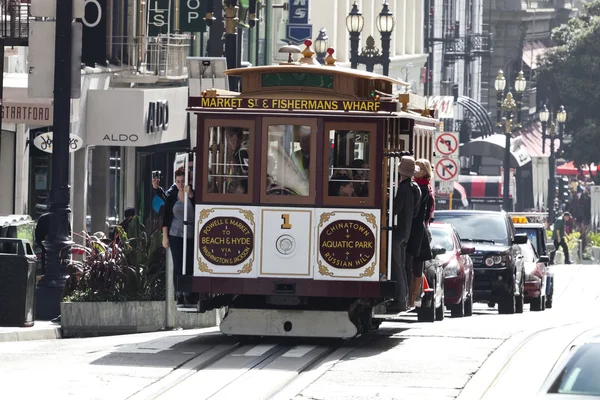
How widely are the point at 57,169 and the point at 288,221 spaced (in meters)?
5.61

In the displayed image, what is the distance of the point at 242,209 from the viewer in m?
16.8

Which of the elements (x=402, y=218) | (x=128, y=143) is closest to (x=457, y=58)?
(x=128, y=143)

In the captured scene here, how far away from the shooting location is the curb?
62.4ft

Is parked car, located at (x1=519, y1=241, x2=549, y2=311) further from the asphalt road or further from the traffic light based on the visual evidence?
the traffic light

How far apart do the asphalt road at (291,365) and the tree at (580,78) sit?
6777 centimetres

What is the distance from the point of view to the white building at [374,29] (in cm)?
5432

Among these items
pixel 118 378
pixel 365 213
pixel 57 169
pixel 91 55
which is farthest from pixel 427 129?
pixel 91 55

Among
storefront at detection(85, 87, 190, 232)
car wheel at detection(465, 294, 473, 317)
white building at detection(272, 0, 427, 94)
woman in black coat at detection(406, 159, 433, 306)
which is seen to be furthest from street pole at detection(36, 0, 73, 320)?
white building at detection(272, 0, 427, 94)

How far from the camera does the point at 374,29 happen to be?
64750 millimetres

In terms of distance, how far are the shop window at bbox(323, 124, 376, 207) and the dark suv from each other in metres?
10.4

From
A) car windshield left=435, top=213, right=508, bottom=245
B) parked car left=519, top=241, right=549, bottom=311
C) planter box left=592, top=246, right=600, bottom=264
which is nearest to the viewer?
car windshield left=435, top=213, right=508, bottom=245

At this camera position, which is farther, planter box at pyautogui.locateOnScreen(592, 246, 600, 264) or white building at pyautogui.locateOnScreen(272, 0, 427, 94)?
planter box at pyautogui.locateOnScreen(592, 246, 600, 264)

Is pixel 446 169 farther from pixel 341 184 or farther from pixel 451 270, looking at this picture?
pixel 341 184

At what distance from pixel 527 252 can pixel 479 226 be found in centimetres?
329
